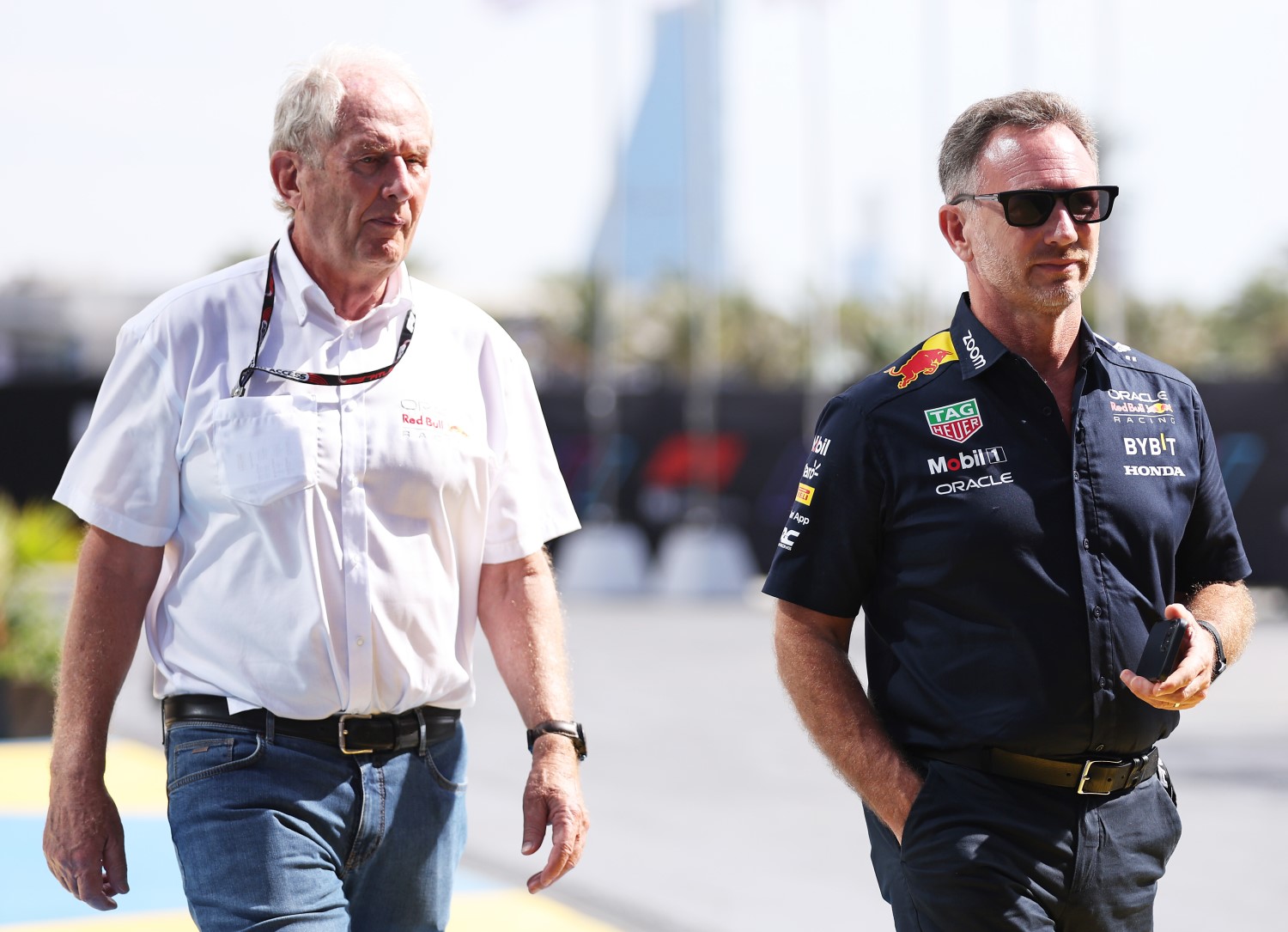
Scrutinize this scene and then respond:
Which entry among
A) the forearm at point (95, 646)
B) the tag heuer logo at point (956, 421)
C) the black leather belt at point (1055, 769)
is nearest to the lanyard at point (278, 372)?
the forearm at point (95, 646)

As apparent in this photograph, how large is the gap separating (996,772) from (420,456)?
3.70 feet

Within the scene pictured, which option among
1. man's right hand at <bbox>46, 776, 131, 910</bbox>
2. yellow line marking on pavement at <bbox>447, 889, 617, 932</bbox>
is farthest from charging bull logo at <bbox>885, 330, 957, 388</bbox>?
yellow line marking on pavement at <bbox>447, 889, 617, 932</bbox>

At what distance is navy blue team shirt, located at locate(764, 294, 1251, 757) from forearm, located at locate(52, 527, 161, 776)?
114cm

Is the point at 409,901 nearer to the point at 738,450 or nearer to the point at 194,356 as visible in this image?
the point at 194,356

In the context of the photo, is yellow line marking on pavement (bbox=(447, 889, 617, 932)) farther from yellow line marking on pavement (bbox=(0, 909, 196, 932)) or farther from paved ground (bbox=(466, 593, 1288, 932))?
yellow line marking on pavement (bbox=(0, 909, 196, 932))

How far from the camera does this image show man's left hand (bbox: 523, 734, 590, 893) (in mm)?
2934

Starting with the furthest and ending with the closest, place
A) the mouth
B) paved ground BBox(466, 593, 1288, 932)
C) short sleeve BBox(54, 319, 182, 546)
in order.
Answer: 1. paved ground BBox(466, 593, 1288, 932)
2. short sleeve BBox(54, 319, 182, 546)
3. the mouth

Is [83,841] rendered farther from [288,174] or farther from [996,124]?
[996,124]

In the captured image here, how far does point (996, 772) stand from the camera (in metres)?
2.69

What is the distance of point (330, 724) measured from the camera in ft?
9.39

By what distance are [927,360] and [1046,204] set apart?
0.34 m

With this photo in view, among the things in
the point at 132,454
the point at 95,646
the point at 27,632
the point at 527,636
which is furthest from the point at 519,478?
the point at 27,632

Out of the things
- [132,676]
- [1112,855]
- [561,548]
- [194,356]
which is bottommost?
[561,548]

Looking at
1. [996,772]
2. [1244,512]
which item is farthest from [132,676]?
[1244,512]
